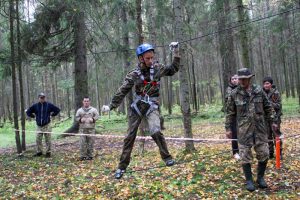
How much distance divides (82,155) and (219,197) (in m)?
5.99

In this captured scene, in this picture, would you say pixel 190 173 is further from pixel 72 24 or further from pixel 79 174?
pixel 72 24

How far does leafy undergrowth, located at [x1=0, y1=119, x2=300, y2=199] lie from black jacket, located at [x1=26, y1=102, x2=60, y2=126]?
51.9 inches

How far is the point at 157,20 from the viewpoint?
16.2 metres

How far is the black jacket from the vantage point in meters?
12.4

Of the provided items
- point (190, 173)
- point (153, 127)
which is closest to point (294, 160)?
point (190, 173)

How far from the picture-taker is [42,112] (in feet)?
40.7

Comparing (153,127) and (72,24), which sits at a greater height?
(72,24)

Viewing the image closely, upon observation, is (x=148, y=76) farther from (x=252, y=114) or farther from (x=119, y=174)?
(x=252, y=114)

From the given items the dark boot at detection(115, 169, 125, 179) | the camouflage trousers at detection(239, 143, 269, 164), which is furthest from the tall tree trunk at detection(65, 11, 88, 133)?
the camouflage trousers at detection(239, 143, 269, 164)

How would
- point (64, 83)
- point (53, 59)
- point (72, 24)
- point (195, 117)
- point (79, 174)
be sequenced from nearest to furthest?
point (79, 174) → point (72, 24) → point (53, 59) → point (195, 117) → point (64, 83)

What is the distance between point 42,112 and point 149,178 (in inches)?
219

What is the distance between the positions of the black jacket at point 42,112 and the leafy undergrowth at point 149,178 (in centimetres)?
132

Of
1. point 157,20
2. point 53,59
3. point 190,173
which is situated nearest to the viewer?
point 190,173

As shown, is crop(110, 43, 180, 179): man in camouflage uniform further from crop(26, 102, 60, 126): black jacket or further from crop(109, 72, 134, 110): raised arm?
crop(26, 102, 60, 126): black jacket
